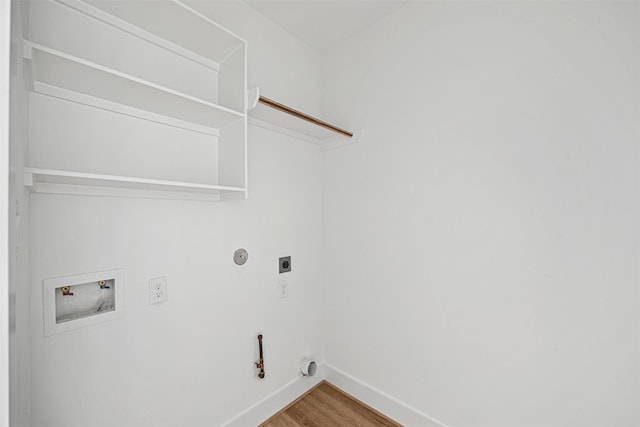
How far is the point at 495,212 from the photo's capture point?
1.36 metres

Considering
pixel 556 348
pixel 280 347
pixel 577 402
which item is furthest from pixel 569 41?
pixel 280 347

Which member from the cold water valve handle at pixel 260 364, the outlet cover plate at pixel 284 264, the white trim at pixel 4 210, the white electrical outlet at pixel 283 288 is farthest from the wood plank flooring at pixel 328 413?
the white trim at pixel 4 210

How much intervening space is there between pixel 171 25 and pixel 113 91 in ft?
1.37

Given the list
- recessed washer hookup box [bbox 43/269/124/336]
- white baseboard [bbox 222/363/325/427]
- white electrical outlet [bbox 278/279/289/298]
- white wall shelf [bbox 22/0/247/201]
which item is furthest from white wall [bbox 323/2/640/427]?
recessed washer hookup box [bbox 43/269/124/336]

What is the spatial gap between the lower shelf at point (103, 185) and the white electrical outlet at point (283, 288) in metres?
0.72

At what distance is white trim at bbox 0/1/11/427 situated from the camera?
1.48 ft

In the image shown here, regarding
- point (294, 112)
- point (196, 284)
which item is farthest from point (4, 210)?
point (294, 112)

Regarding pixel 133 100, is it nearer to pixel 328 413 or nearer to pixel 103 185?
pixel 103 185

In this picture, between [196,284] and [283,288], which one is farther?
[283,288]

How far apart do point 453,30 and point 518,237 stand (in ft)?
3.75

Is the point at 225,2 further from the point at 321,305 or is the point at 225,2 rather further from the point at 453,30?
the point at 321,305

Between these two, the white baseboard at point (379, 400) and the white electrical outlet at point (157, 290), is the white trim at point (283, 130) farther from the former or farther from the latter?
the white baseboard at point (379, 400)

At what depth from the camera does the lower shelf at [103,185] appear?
860 millimetres

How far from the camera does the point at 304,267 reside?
201 cm
